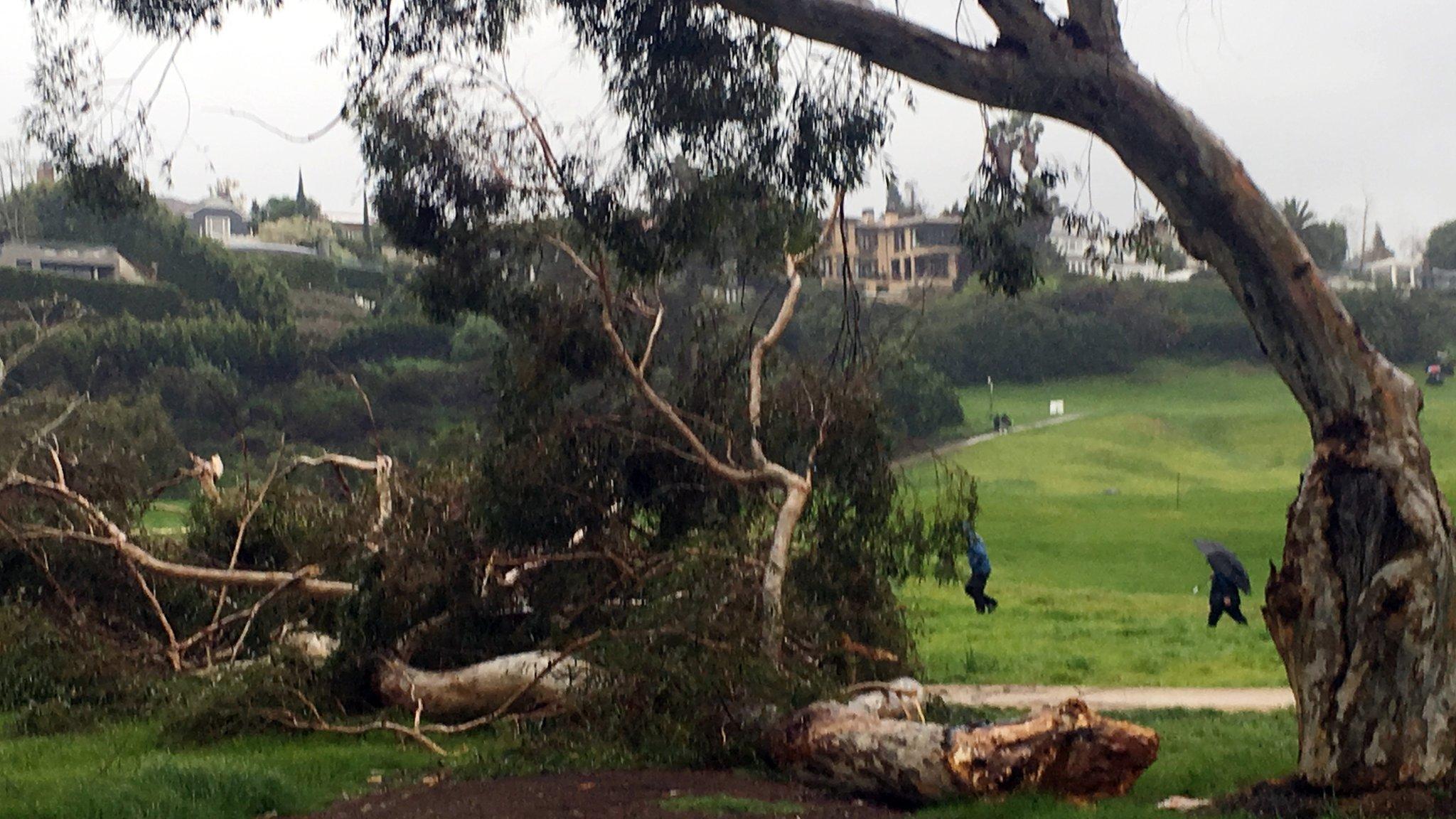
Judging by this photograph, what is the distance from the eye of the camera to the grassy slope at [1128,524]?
55.5 feet

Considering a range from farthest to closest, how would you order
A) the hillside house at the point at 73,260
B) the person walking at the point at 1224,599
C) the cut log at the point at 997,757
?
the hillside house at the point at 73,260 < the person walking at the point at 1224,599 < the cut log at the point at 997,757

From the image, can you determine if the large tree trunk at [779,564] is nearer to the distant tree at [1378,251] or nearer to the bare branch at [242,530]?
the bare branch at [242,530]

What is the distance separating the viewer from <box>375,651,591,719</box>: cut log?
10883mm

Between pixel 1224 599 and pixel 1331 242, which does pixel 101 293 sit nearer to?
pixel 1224 599

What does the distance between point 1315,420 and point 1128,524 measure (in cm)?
2858

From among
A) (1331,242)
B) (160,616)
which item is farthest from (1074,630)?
(1331,242)

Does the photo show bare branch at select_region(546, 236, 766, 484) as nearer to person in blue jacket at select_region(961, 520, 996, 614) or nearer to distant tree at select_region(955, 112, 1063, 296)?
distant tree at select_region(955, 112, 1063, 296)

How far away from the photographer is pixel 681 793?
8555 mm

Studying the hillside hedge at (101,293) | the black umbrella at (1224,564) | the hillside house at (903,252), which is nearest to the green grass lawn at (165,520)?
the black umbrella at (1224,564)

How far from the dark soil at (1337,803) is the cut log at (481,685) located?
4.40 metres

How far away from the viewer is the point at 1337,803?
25.5 feet

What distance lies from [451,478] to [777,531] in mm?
3194

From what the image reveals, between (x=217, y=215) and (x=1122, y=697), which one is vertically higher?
(x=217, y=215)

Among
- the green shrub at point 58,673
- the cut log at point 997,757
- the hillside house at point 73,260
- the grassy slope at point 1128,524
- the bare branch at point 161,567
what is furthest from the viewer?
the hillside house at point 73,260
